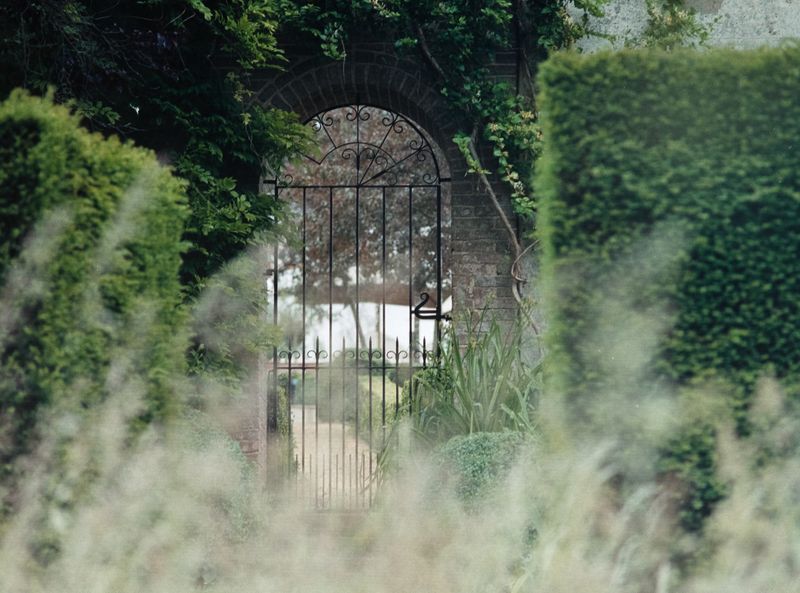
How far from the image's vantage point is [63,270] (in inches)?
132

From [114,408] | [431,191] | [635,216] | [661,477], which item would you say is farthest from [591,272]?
[431,191]

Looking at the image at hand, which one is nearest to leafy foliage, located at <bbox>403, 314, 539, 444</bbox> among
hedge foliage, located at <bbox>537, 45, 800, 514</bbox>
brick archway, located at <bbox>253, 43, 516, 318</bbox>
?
brick archway, located at <bbox>253, 43, 516, 318</bbox>

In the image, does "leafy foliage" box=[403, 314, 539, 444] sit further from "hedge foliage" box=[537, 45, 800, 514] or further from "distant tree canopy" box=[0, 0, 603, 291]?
"hedge foliage" box=[537, 45, 800, 514]

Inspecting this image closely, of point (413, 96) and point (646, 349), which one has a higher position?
point (413, 96)

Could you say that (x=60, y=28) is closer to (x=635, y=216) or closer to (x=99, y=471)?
(x=99, y=471)

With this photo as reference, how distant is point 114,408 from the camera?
3406 mm

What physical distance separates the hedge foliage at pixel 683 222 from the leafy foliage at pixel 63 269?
1482mm

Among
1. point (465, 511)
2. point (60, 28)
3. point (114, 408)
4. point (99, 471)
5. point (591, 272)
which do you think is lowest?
point (465, 511)

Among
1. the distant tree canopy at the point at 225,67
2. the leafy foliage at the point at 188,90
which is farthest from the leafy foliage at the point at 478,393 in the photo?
the leafy foliage at the point at 188,90

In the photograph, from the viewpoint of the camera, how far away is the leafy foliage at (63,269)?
3.32 metres

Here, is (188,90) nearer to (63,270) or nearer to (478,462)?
(478,462)

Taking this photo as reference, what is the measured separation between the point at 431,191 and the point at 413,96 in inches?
222

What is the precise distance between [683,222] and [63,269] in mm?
2066

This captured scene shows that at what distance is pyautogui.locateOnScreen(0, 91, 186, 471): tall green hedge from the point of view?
3.32m
